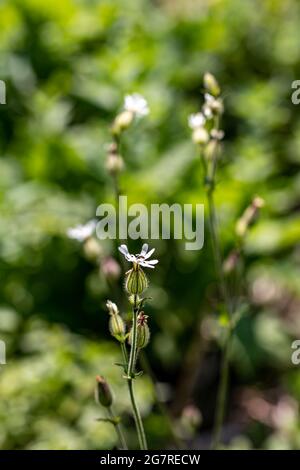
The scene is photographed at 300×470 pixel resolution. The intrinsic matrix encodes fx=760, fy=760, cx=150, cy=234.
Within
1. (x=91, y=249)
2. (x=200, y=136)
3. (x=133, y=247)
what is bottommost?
(x=91, y=249)

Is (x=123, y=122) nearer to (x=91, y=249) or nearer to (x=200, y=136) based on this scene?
(x=200, y=136)

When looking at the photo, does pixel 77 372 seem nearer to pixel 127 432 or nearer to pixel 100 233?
pixel 127 432

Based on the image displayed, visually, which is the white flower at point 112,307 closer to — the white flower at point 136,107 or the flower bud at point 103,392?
the flower bud at point 103,392

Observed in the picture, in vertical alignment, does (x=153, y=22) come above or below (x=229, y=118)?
above

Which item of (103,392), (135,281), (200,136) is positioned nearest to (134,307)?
(135,281)

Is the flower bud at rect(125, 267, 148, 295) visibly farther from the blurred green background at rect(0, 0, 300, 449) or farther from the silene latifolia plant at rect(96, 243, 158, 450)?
the blurred green background at rect(0, 0, 300, 449)

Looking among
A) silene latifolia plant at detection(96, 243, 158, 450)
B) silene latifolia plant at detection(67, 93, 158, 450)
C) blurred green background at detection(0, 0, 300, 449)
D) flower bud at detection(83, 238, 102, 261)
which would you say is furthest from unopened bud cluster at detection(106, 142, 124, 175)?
silene latifolia plant at detection(96, 243, 158, 450)
